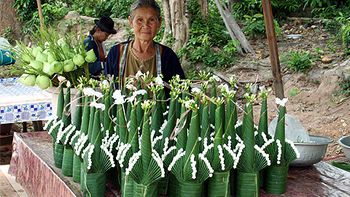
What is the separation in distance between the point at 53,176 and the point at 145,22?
1.06m

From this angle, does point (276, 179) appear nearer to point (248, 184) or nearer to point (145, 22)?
point (248, 184)

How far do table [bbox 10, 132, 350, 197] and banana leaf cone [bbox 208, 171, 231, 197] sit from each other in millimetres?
231

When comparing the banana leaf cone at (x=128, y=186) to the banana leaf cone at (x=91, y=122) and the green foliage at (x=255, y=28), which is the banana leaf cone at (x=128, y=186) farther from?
Result: the green foliage at (x=255, y=28)

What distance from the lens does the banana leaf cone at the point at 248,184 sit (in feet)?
6.06

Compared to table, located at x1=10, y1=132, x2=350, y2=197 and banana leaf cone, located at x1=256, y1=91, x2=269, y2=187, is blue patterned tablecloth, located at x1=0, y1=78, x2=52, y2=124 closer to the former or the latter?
table, located at x1=10, y1=132, x2=350, y2=197

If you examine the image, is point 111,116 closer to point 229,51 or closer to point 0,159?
point 0,159

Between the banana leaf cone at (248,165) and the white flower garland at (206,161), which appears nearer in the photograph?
the white flower garland at (206,161)

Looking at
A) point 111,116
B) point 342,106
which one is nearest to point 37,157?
point 111,116

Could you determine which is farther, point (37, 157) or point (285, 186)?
point (37, 157)

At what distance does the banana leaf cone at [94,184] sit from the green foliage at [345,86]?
5.78m

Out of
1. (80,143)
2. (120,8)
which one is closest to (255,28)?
(120,8)

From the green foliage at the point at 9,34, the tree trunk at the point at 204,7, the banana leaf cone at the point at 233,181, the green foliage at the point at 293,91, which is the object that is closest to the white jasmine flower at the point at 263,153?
the banana leaf cone at the point at 233,181

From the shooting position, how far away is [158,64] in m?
3.09

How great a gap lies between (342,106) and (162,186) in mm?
5561
